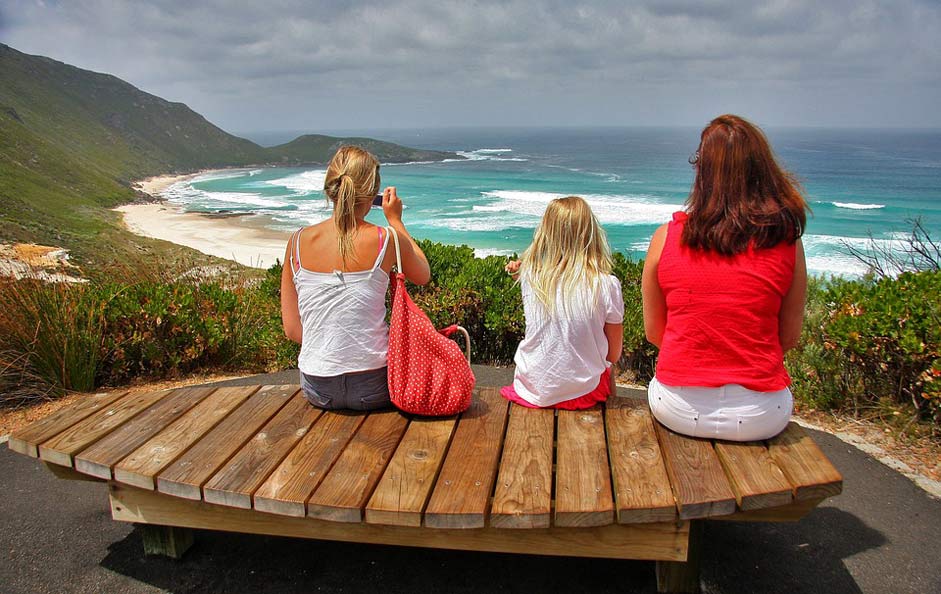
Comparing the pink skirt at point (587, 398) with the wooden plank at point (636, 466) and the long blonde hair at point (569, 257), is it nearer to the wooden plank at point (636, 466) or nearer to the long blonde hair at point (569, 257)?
the wooden plank at point (636, 466)

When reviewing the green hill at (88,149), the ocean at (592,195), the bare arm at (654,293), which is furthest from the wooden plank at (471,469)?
the green hill at (88,149)

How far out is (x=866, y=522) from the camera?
3.18m

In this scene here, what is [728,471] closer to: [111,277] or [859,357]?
[859,357]

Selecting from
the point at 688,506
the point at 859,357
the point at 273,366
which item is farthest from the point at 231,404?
the point at 859,357

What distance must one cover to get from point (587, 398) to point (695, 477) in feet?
2.41

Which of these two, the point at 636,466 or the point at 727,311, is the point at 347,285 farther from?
the point at 727,311

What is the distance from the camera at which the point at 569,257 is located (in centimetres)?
291

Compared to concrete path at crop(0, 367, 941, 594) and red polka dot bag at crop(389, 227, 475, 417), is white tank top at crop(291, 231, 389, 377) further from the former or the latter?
concrete path at crop(0, 367, 941, 594)

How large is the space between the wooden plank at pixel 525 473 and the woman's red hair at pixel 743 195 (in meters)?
1.02

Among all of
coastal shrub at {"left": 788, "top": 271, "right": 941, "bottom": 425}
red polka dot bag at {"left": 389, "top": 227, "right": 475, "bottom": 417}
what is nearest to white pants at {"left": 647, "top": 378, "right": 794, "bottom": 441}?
red polka dot bag at {"left": 389, "top": 227, "right": 475, "bottom": 417}

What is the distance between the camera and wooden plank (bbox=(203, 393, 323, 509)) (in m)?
2.38

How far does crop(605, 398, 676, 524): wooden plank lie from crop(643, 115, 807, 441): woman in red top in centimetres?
17

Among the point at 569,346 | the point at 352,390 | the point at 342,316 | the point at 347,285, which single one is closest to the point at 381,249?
the point at 347,285

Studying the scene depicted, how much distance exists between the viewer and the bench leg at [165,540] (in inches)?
112
